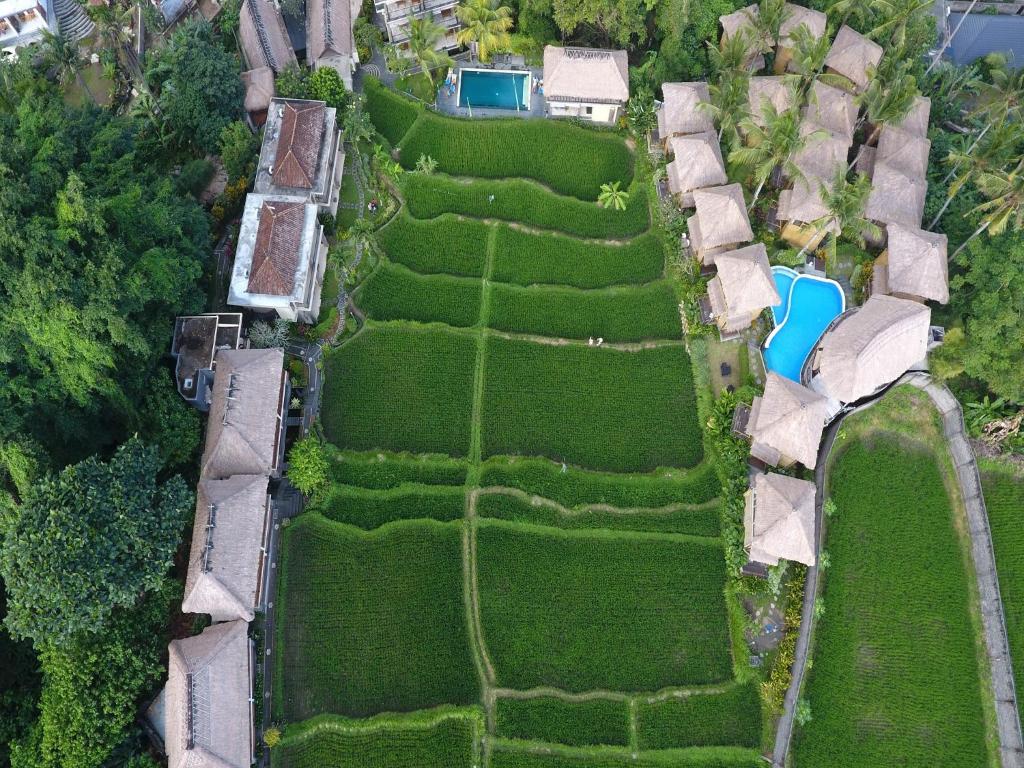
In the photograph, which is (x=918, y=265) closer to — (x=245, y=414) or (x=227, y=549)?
(x=245, y=414)

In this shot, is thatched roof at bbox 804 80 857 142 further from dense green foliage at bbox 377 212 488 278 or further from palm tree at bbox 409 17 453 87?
palm tree at bbox 409 17 453 87

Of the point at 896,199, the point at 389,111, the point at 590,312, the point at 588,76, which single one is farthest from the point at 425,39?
the point at 896,199

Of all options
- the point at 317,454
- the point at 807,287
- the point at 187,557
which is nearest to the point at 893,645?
the point at 807,287

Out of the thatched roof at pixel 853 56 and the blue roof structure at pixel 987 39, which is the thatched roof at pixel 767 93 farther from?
the blue roof structure at pixel 987 39

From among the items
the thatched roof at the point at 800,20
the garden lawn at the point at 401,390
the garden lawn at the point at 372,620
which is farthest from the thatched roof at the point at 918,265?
the garden lawn at the point at 372,620

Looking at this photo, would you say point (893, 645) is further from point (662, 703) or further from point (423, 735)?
point (423, 735)

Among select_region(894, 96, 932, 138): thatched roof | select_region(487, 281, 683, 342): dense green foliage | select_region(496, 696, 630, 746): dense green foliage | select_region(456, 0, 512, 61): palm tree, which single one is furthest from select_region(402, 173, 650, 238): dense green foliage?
select_region(496, 696, 630, 746): dense green foliage
